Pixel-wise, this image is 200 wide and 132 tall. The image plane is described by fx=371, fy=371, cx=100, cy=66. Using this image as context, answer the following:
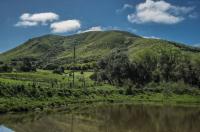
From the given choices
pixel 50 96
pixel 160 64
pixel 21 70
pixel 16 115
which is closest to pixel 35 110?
pixel 16 115

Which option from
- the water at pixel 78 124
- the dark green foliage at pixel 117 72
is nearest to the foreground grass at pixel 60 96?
the water at pixel 78 124

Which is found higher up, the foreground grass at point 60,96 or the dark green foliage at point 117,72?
the dark green foliage at point 117,72

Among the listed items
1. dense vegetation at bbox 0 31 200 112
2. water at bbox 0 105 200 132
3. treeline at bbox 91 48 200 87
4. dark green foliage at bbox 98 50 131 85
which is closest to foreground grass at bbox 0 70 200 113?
dense vegetation at bbox 0 31 200 112

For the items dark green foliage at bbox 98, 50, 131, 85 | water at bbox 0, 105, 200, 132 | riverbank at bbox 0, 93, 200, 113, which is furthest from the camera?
dark green foliage at bbox 98, 50, 131, 85

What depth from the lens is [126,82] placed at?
144 metres

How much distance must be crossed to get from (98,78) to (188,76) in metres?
37.8

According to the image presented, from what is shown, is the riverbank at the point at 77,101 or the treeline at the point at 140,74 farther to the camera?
the treeline at the point at 140,74

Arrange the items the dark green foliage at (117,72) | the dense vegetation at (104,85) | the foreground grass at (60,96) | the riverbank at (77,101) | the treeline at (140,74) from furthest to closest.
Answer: the treeline at (140,74) → the dark green foliage at (117,72) → the dense vegetation at (104,85) → the foreground grass at (60,96) → the riverbank at (77,101)

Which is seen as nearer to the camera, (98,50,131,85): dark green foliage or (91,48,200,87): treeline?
(98,50,131,85): dark green foliage

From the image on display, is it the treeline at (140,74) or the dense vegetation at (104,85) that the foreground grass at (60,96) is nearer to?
the dense vegetation at (104,85)

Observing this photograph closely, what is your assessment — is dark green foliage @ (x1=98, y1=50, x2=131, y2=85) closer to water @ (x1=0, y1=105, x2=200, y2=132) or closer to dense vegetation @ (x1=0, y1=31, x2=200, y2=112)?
dense vegetation @ (x1=0, y1=31, x2=200, y2=112)

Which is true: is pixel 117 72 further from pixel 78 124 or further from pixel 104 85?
pixel 78 124

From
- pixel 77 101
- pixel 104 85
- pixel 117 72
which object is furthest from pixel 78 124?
pixel 117 72

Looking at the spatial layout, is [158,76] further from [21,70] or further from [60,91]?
[60,91]
